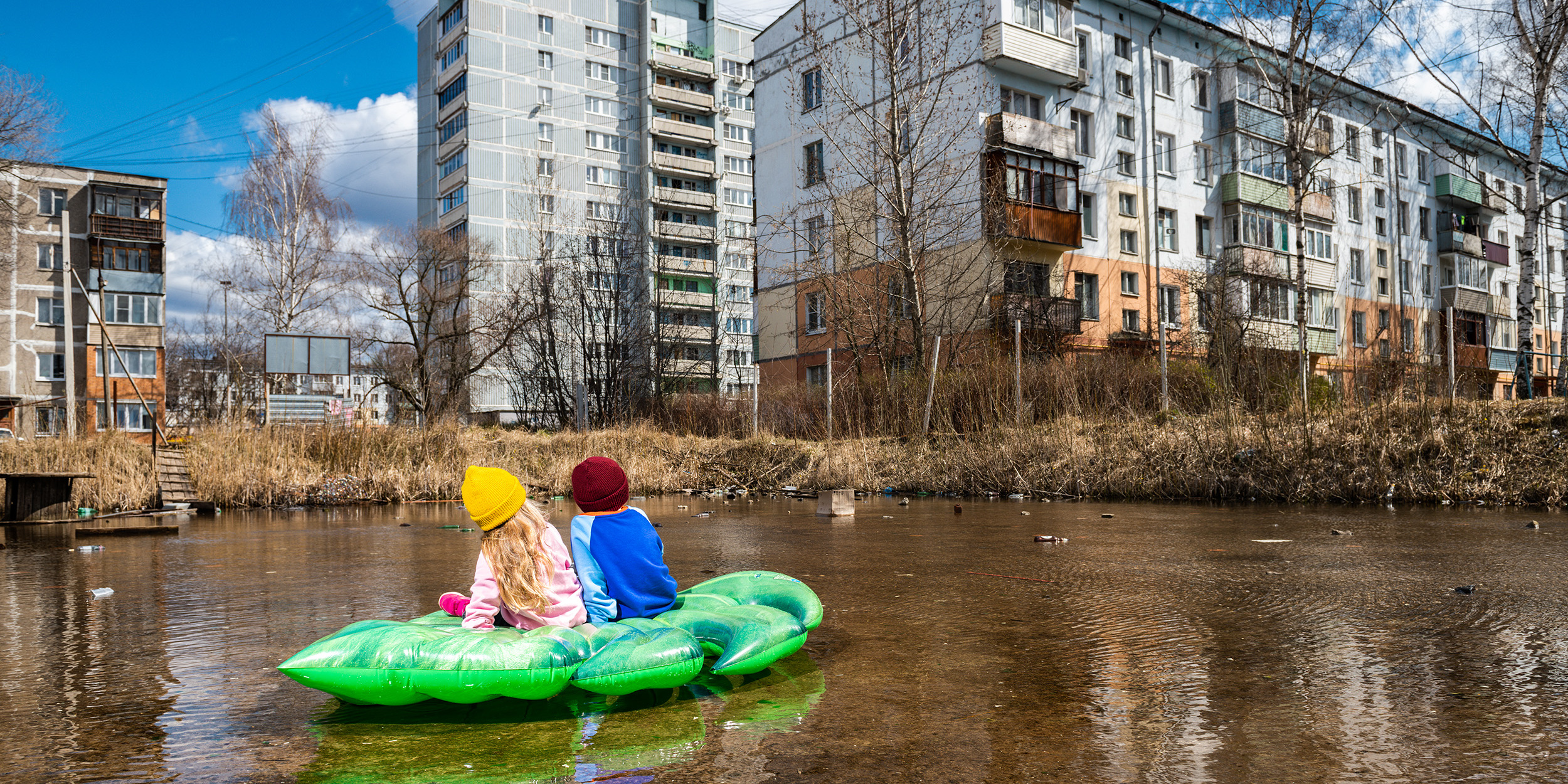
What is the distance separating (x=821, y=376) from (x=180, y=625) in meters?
32.2

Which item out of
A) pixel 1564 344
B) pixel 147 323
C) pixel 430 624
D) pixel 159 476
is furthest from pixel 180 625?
pixel 147 323

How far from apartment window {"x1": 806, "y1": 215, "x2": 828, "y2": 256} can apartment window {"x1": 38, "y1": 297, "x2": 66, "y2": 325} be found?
129 ft

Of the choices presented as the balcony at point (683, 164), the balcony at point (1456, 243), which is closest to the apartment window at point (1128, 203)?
the balcony at point (1456, 243)

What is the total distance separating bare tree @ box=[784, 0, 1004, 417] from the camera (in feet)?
79.2

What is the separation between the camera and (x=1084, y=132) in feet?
120

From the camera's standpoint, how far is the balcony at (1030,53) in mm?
32188

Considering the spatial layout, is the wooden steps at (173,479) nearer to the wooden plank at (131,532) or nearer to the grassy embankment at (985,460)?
the grassy embankment at (985,460)

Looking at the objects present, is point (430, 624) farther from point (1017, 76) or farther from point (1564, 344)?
point (1564, 344)

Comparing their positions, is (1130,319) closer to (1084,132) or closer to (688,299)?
(1084,132)

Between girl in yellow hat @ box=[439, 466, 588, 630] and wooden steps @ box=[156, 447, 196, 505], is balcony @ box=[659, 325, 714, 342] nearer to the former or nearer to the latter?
wooden steps @ box=[156, 447, 196, 505]

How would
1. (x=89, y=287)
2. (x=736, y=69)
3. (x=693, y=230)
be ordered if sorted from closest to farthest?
1. (x=89, y=287)
2. (x=693, y=230)
3. (x=736, y=69)

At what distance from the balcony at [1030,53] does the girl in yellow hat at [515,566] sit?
31191mm

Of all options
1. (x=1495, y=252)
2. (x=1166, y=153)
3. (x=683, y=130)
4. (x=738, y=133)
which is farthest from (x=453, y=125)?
(x=1495, y=252)

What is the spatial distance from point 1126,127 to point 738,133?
125 feet
